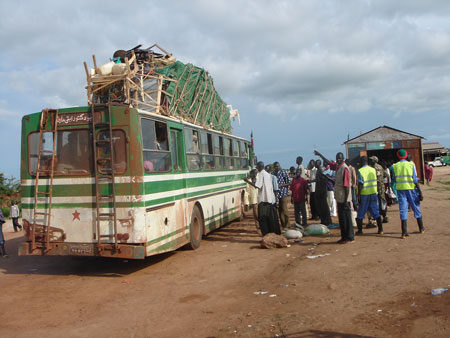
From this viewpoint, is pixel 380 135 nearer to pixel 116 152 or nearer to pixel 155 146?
pixel 155 146

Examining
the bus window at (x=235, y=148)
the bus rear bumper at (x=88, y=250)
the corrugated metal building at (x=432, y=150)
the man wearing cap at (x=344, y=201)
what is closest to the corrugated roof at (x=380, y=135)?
the bus window at (x=235, y=148)

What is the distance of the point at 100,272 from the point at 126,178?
2.27 metres

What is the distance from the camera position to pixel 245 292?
20.4 feet

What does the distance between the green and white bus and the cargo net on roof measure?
74 cm

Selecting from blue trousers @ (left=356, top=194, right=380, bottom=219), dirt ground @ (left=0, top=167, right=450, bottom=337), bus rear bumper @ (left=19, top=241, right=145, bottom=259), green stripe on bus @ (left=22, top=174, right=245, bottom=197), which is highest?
green stripe on bus @ (left=22, top=174, right=245, bottom=197)

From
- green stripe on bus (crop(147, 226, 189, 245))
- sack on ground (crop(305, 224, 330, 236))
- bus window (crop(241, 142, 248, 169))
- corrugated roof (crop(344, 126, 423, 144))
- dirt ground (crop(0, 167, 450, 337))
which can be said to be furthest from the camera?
corrugated roof (crop(344, 126, 423, 144))

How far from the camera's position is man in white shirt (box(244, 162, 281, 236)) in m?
10.0

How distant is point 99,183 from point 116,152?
64 centimetres

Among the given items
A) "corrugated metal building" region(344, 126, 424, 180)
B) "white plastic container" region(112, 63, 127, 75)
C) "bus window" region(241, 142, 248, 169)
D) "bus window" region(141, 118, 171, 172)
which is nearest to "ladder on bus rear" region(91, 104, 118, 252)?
"bus window" region(141, 118, 171, 172)

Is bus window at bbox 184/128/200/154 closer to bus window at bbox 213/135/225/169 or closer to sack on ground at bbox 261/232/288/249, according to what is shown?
bus window at bbox 213/135/225/169

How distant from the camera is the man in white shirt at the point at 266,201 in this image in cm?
1005

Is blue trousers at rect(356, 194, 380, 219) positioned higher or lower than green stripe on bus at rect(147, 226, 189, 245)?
higher

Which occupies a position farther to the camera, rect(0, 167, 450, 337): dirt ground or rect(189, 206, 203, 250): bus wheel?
rect(189, 206, 203, 250): bus wheel

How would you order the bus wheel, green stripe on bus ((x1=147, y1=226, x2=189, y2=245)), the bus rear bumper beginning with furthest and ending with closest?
the bus wheel < green stripe on bus ((x1=147, y1=226, x2=189, y2=245)) < the bus rear bumper
